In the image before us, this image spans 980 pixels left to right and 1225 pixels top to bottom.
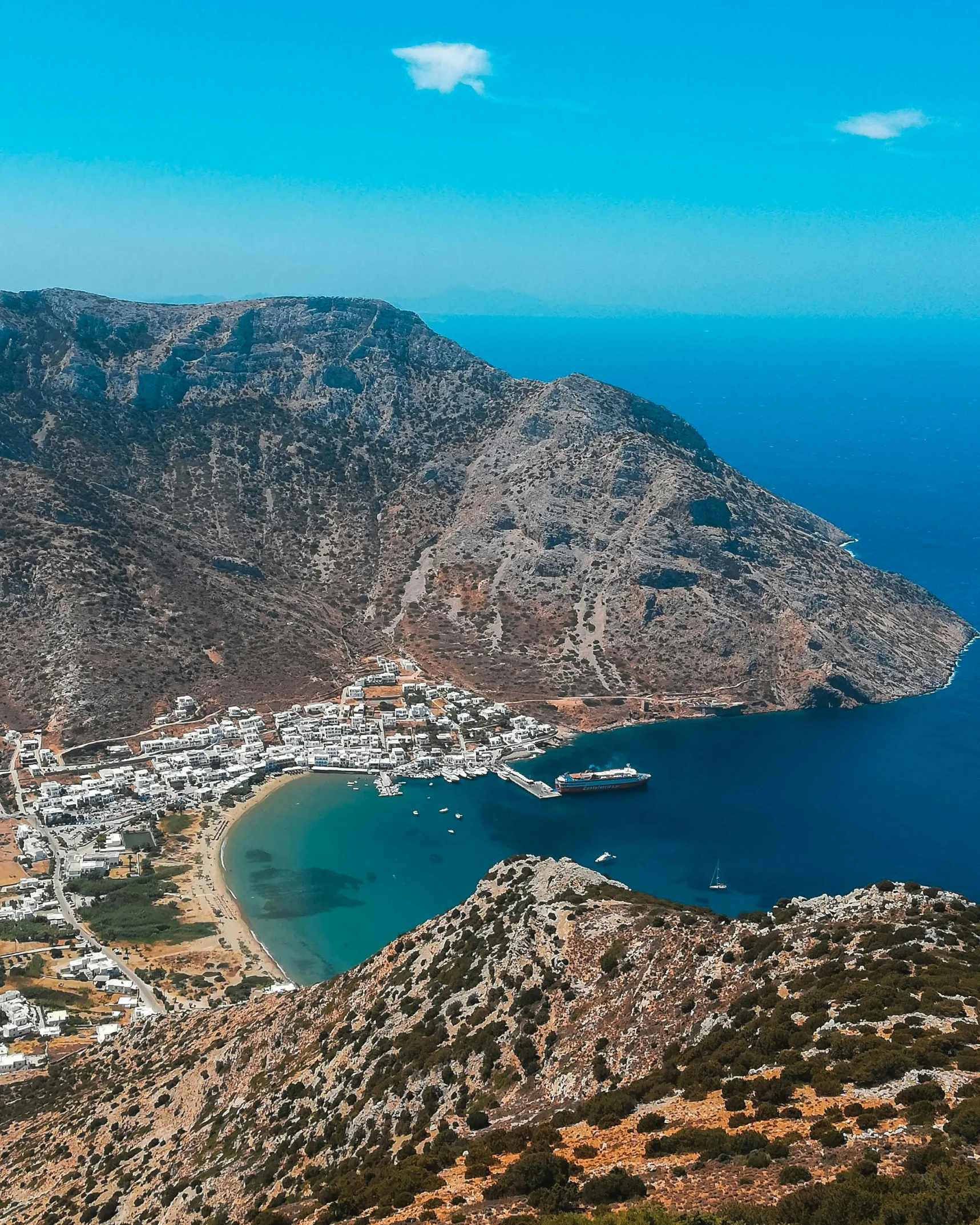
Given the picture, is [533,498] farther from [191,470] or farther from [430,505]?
[191,470]

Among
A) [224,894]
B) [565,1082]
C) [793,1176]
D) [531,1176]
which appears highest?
[793,1176]

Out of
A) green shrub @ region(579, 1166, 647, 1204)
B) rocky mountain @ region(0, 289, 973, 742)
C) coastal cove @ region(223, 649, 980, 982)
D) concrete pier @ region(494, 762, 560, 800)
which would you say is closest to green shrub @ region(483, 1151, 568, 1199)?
green shrub @ region(579, 1166, 647, 1204)

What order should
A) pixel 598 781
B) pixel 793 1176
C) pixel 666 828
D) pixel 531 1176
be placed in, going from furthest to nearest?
pixel 598 781 < pixel 666 828 < pixel 531 1176 < pixel 793 1176

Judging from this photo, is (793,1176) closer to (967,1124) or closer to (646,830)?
(967,1124)

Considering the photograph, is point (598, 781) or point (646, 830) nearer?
point (646, 830)

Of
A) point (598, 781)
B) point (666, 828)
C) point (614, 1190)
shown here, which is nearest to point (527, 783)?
point (598, 781)

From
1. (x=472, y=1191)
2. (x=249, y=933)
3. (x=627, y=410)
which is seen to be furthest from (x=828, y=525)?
(x=472, y=1191)

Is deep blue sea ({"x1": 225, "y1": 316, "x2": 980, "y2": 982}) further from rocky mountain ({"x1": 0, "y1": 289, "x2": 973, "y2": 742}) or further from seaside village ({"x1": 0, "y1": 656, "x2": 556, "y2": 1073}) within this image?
rocky mountain ({"x1": 0, "y1": 289, "x2": 973, "y2": 742})
